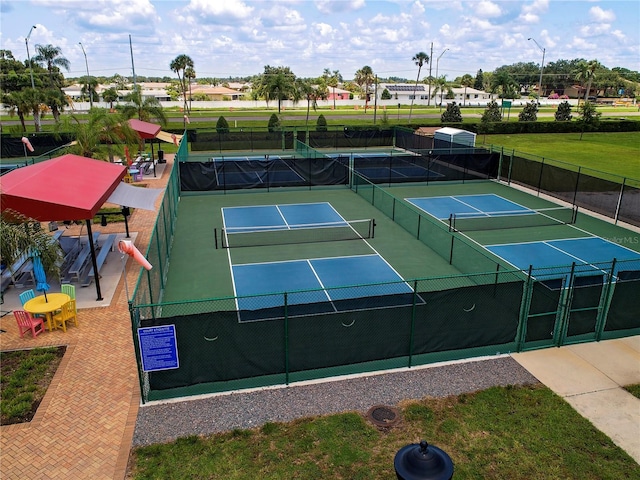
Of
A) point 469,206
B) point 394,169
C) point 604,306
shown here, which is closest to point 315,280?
point 604,306

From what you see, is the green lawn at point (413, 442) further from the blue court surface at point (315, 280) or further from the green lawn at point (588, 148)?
the green lawn at point (588, 148)

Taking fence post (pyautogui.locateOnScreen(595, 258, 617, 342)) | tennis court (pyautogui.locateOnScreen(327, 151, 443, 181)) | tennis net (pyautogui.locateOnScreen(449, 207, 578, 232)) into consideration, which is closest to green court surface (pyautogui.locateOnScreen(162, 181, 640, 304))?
tennis net (pyautogui.locateOnScreen(449, 207, 578, 232))

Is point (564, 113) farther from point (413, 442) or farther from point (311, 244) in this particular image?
point (413, 442)

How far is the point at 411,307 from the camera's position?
10797 millimetres

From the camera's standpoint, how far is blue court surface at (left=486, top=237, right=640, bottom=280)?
17.8 m

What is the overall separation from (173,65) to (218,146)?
41.1 metres

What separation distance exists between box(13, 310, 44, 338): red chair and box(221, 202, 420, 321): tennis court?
4.96 meters

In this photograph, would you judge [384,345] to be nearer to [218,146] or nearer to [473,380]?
[473,380]

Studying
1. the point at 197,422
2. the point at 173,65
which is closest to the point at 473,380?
the point at 197,422

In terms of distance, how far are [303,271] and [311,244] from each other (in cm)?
313

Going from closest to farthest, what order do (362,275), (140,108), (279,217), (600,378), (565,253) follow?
(600,378) < (362,275) < (565,253) < (279,217) < (140,108)

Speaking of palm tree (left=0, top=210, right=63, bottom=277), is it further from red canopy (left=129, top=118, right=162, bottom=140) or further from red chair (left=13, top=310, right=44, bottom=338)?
red canopy (left=129, top=118, right=162, bottom=140)

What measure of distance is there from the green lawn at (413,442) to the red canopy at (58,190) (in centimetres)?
817

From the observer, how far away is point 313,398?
995cm
